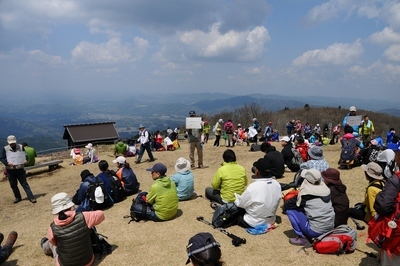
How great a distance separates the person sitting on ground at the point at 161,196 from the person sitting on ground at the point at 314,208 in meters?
2.79

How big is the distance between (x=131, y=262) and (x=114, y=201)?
10.9 feet

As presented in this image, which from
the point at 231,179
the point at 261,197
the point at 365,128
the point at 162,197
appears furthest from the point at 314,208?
the point at 365,128

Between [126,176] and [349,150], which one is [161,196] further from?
[349,150]

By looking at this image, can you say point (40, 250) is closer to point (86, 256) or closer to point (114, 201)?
point (86, 256)

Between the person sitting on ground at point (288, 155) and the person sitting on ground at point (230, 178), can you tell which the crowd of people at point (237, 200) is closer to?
the person sitting on ground at point (230, 178)

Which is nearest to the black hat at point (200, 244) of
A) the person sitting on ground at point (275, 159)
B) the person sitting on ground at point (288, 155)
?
the person sitting on ground at point (275, 159)

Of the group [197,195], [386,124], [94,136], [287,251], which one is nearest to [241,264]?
[287,251]

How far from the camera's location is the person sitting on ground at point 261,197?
5172 mm

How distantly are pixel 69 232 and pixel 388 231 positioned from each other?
4372mm

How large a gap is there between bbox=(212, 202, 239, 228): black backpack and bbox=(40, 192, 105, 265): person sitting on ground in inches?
96.5

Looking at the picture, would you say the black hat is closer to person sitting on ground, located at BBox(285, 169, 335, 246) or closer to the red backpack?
the red backpack

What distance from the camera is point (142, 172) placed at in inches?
492

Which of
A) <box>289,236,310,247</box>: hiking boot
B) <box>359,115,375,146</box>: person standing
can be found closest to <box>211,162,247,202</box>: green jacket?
<box>289,236,310,247</box>: hiking boot

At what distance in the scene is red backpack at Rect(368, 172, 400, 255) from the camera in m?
3.22
